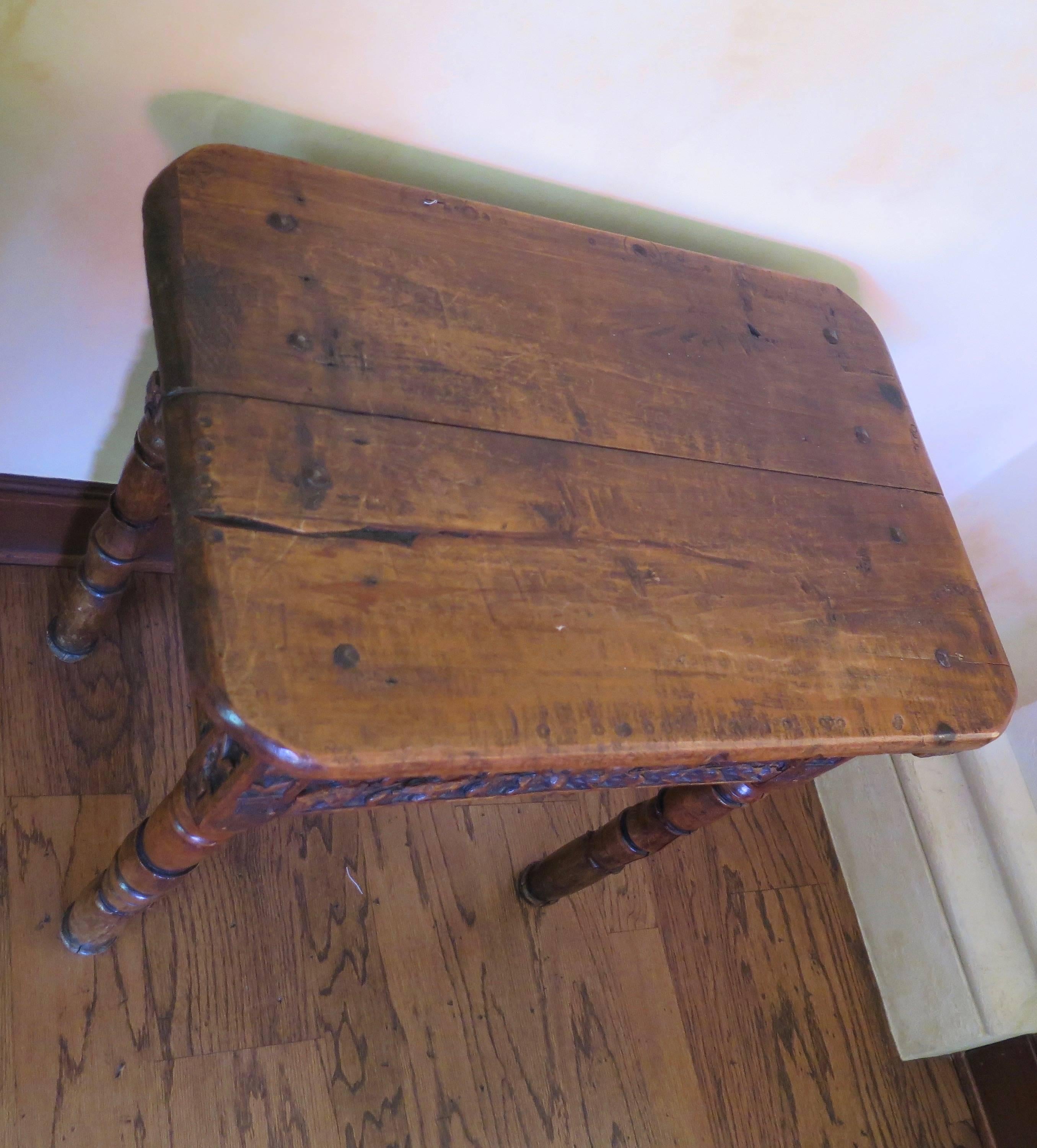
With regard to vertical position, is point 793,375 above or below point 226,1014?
above

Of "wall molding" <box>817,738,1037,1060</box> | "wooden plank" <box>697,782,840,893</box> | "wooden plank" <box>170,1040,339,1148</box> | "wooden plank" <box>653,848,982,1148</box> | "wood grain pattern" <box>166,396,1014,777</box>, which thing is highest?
"wood grain pattern" <box>166,396,1014,777</box>

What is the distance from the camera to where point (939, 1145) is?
1.34 meters

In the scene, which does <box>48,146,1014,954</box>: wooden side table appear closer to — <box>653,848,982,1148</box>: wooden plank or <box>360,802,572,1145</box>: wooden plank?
<box>360,802,572,1145</box>: wooden plank

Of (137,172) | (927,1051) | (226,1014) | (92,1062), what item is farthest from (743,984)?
(137,172)

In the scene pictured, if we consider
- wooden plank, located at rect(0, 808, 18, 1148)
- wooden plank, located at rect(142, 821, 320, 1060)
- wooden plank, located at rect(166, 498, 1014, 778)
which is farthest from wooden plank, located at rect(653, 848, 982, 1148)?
wooden plank, located at rect(0, 808, 18, 1148)

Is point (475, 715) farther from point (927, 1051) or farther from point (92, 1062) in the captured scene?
point (927, 1051)

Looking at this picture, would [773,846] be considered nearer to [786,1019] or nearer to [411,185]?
[786,1019]

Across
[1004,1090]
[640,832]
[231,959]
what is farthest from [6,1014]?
[1004,1090]

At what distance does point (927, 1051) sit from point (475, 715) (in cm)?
111

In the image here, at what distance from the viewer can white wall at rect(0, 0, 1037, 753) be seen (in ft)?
2.42

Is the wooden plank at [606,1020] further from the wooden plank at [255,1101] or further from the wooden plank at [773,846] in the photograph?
the wooden plank at [255,1101]

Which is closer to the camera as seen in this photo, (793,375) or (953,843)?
(793,375)

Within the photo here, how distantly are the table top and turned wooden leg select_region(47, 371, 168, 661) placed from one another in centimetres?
18

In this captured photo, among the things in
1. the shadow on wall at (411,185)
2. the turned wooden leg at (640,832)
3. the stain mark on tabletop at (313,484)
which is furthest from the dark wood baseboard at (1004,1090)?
the stain mark on tabletop at (313,484)
